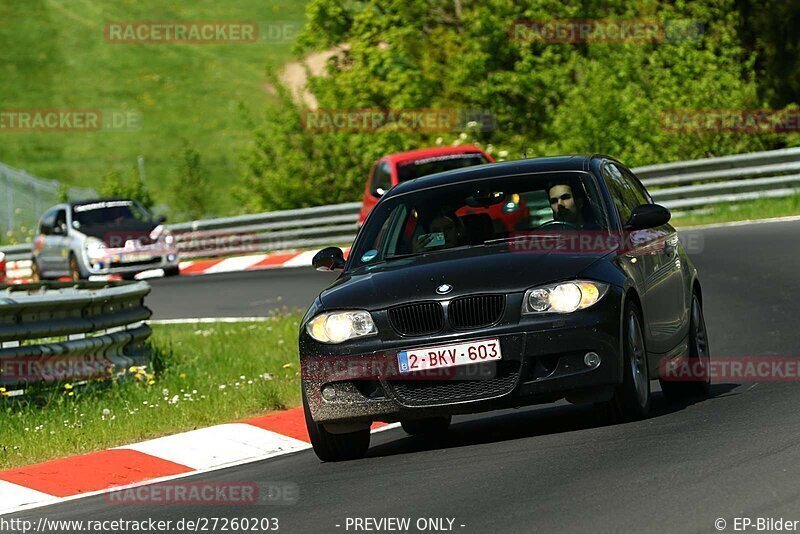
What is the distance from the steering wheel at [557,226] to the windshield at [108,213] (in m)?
21.3

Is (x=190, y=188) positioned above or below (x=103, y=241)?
below

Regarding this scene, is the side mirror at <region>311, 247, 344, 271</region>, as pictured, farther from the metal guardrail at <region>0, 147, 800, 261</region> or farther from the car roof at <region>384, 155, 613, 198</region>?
the metal guardrail at <region>0, 147, 800, 261</region>

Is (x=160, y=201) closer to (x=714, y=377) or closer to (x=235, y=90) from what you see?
(x=235, y=90)

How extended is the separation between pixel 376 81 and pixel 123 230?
14062 mm

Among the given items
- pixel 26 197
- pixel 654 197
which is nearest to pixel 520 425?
pixel 654 197

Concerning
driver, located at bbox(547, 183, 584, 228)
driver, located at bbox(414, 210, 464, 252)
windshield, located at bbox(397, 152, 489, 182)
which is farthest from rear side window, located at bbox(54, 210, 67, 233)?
driver, located at bbox(547, 183, 584, 228)

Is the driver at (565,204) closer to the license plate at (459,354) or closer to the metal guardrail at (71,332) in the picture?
the license plate at (459,354)

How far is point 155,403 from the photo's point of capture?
12.2 m

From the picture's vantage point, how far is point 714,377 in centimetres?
1209

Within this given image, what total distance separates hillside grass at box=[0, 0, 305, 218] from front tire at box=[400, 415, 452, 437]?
165 feet

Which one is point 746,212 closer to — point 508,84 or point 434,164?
point 434,164

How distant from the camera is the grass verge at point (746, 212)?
966 inches

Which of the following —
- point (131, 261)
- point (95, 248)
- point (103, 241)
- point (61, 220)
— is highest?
point (61, 220)

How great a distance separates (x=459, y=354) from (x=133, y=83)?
74.4 metres
